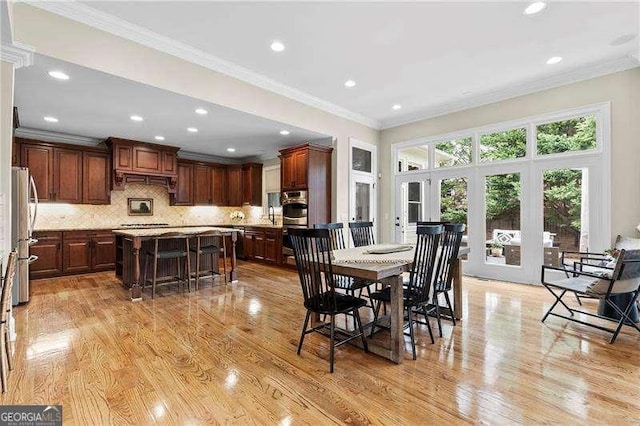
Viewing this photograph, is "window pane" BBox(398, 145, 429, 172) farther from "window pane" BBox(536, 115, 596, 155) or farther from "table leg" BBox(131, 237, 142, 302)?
"table leg" BBox(131, 237, 142, 302)

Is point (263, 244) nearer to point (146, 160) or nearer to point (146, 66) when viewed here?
point (146, 160)

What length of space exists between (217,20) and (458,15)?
2.47 m

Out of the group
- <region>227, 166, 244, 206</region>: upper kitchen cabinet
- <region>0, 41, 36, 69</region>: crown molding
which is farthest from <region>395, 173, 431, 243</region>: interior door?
<region>0, 41, 36, 69</region>: crown molding

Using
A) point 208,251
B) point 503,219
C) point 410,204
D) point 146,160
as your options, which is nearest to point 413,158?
point 410,204

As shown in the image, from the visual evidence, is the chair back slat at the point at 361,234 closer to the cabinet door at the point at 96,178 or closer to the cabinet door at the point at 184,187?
the cabinet door at the point at 184,187

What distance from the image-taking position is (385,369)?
2.33 metres

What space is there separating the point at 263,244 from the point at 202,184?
2.44m

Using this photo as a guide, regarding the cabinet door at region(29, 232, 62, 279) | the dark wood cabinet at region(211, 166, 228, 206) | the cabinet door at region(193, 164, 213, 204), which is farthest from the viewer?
the dark wood cabinet at region(211, 166, 228, 206)

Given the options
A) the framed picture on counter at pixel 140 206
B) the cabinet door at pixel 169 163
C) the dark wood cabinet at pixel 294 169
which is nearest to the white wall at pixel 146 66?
the dark wood cabinet at pixel 294 169

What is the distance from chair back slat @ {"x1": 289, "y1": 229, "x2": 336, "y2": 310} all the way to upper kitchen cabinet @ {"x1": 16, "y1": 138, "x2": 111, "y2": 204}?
5.71 metres

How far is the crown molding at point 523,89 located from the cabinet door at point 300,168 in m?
2.14

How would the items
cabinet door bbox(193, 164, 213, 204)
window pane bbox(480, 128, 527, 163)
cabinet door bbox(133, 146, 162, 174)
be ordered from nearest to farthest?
window pane bbox(480, 128, 527, 163) < cabinet door bbox(133, 146, 162, 174) < cabinet door bbox(193, 164, 213, 204)

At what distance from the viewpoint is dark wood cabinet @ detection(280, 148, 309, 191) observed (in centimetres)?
576

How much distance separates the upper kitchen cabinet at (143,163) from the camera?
6137 mm
